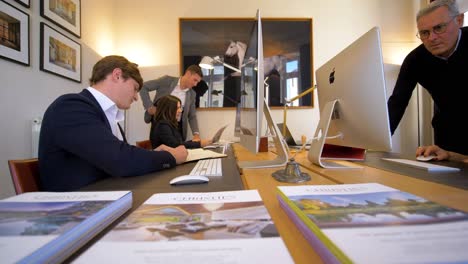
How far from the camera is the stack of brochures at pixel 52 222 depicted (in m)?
0.27

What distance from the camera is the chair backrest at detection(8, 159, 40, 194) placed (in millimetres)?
765

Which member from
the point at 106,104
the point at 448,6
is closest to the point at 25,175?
the point at 106,104

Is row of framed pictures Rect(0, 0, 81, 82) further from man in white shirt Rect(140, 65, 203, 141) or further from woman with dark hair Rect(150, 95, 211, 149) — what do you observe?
woman with dark hair Rect(150, 95, 211, 149)

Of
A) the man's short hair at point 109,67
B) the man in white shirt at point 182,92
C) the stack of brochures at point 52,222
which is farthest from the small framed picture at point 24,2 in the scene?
the stack of brochures at point 52,222

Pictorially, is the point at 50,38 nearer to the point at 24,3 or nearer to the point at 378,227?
the point at 24,3

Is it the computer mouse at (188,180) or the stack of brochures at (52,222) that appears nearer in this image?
the stack of brochures at (52,222)

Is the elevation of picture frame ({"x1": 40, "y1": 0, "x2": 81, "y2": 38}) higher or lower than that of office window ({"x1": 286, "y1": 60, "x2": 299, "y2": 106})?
higher

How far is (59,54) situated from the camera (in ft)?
6.95

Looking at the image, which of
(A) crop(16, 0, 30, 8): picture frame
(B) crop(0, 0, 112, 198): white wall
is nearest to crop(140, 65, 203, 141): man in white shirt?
(B) crop(0, 0, 112, 198): white wall

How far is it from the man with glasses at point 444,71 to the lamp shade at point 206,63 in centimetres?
221

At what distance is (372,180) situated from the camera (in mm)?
727

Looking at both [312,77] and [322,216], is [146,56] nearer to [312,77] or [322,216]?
[312,77]

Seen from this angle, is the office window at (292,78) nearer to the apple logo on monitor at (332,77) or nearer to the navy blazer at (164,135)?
the navy blazer at (164,135)

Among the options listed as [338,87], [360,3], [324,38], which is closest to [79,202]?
[338,87]
